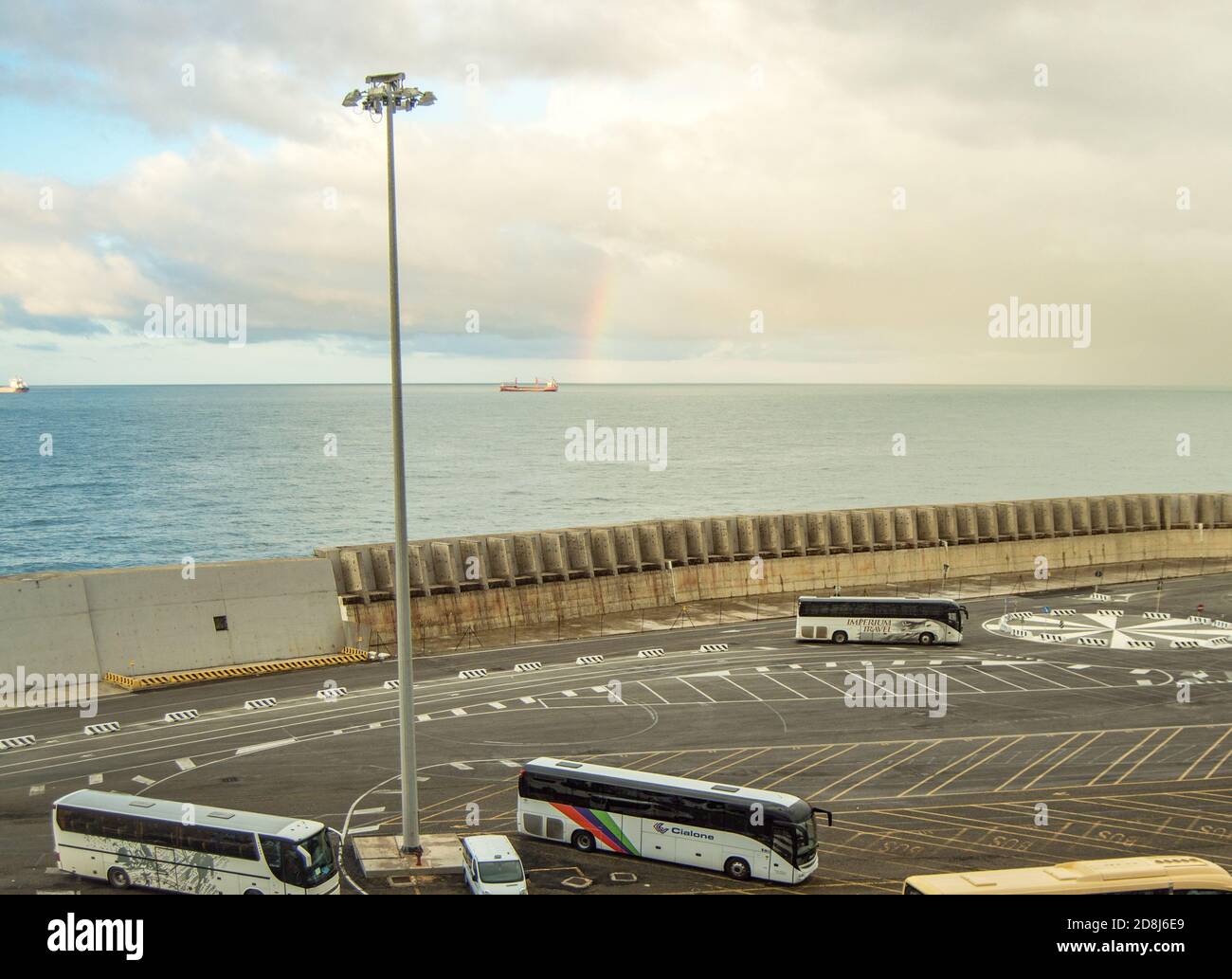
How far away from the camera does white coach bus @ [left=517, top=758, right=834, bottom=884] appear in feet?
101

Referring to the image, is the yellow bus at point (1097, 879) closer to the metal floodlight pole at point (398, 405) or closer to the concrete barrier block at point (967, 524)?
the metal floodlight pole at point (398, 405)

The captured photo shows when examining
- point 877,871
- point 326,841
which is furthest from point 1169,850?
point 326,841

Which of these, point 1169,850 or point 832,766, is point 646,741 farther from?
point 1169,850

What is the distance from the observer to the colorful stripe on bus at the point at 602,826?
32.9m

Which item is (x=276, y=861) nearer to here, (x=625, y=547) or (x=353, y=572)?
(x=353, y=572)

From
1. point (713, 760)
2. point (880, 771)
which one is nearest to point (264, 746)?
point (713, 760)

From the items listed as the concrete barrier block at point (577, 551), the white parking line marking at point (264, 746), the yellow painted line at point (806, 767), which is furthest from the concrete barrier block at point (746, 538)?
the white parking line marking at point (264, 746)

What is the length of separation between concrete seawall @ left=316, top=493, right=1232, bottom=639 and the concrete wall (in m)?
2.97

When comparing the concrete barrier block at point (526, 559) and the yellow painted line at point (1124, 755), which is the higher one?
the concrete barrier block at point (526, 559)

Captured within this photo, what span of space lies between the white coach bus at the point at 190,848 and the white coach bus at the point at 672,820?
6.99m

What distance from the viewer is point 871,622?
6359 cm

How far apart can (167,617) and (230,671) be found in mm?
4118

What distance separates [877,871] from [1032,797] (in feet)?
31.6
